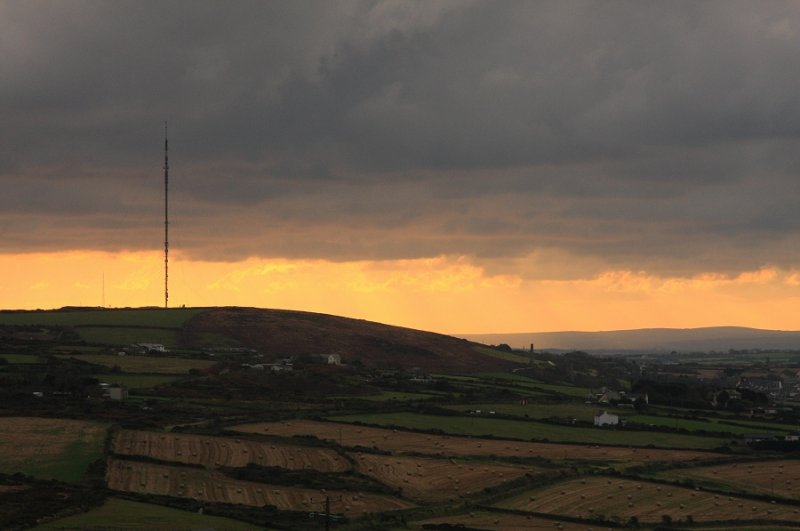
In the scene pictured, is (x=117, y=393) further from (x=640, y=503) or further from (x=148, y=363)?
(x=640, y=503)

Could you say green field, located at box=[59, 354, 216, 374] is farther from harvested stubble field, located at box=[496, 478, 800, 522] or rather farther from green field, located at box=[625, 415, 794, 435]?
harvested stubble field, located at box=[496, 478, 800, 522]

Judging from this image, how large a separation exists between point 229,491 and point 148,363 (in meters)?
75.9

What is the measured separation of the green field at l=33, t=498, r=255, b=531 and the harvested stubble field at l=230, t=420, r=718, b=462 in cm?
3326

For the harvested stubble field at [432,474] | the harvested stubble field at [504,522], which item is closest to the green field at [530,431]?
the harvested stubble field at [432,474]

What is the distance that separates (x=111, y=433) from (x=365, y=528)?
121 ft

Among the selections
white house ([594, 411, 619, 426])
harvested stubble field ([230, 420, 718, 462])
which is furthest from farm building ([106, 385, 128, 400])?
white house ([594, 411, 619, 426])

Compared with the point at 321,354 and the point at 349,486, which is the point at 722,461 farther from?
the point at 321,354

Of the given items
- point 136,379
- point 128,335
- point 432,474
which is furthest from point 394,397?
point 128,335

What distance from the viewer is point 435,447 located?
112938mm

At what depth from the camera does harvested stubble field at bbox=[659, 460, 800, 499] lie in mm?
98906

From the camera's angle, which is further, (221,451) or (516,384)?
(516,384)

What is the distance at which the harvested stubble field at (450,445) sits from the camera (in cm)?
11100

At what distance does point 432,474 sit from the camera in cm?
9950

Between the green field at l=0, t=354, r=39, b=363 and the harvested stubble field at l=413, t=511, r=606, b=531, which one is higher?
the green field at l=0, t=354, r=39, b=363
